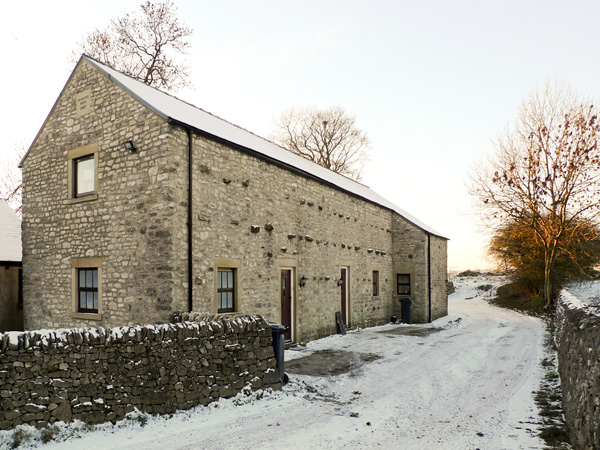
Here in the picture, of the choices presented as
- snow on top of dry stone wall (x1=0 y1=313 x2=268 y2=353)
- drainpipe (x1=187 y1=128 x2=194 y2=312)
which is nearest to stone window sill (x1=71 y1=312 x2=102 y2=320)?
drainpipe (x1=187 y1=128 x2=194 y2=312)

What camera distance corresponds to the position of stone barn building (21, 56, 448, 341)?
962 cm

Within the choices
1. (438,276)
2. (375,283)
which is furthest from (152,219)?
(438,276)

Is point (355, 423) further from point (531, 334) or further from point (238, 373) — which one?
point (531, 334)

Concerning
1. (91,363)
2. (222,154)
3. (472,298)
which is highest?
(222,154)

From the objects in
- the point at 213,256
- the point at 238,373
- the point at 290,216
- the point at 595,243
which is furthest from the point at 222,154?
the point at 595,243

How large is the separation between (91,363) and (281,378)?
3575 mm

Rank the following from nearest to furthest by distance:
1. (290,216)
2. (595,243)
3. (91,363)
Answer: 1. (91,363)
2. (290,216)
3. (595,243)

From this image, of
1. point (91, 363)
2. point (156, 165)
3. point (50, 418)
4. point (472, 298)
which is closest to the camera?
point (50, 418)

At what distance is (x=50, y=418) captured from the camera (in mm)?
5812

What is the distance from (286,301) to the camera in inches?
524

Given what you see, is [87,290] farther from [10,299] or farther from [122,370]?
[122,370]

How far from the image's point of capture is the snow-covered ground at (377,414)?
5762 mm

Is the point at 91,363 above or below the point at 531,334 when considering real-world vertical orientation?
above

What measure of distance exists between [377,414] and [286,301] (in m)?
6.63
